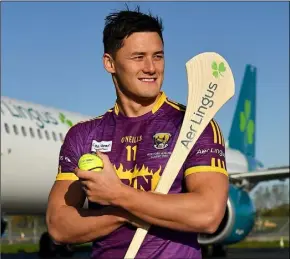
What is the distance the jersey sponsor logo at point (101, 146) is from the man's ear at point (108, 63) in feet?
0.70

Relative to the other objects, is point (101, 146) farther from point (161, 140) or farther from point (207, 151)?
point (207, 151)

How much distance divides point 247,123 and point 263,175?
6634mm

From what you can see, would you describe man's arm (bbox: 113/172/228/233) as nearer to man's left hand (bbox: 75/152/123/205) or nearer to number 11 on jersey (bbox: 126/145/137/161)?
man's left hand (bbox: 75/152/123/205)

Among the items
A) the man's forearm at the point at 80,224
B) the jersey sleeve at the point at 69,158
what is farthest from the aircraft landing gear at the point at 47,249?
the man's forearm at the point at 80,224

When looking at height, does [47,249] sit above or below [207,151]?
below

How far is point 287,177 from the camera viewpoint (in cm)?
1966

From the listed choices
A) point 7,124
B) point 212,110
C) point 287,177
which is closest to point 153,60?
point 212,110

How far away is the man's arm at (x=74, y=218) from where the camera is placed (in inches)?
83.8

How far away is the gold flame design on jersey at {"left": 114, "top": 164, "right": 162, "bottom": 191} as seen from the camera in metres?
2.18

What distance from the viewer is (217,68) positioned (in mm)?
2156

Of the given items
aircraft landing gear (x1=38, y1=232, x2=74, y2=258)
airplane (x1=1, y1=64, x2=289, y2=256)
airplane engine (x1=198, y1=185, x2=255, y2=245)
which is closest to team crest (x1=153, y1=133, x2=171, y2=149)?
airplane (x1=1, y1=64, x2=289, y2=256)

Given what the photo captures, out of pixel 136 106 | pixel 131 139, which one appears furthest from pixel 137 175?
pixel 136 106

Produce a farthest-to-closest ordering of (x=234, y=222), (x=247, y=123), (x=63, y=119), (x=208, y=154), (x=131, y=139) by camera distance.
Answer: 1. (x=247, y=123)
2. (x=63, y=119)
3. (x=234, y=222)
4. (x=131, y=139)
5. (x=208, y=154)

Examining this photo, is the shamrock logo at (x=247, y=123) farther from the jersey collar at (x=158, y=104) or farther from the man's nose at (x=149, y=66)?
the man's nose at (x=149, y=66)
